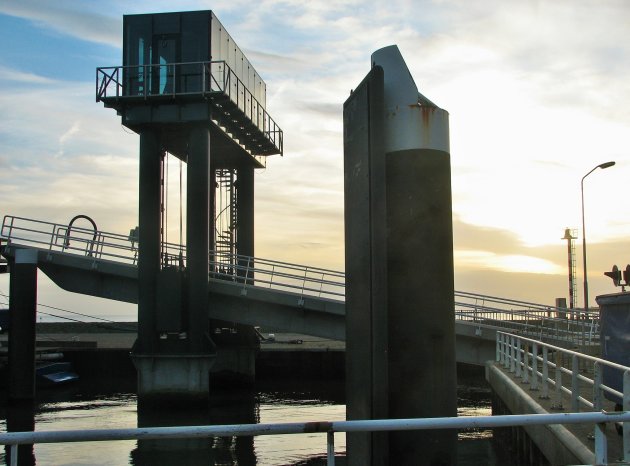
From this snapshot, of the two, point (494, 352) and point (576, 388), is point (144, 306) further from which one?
point (576, 388)

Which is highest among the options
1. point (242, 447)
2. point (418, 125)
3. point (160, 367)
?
point (418, 125)

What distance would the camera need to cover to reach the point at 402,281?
626 centimetres

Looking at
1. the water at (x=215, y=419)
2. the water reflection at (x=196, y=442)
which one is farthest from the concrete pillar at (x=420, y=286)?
the water reflection at (x=196, y=442)

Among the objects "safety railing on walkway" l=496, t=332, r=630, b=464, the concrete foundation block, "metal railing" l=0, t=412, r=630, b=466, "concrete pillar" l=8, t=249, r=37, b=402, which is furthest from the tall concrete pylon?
"concrete pillar" l=8, t=249, r=37, b=402

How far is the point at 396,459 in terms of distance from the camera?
20.1ft

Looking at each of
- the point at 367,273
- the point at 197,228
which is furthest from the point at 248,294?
the point at 367,273

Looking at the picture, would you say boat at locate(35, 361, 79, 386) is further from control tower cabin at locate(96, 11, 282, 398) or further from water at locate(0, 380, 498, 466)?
control tower cabin at locate(96, 11, 282, 398)

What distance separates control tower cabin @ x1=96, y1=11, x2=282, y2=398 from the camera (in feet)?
81.7

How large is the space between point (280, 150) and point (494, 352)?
1487 cm

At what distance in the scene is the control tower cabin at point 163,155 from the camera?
2489 cm

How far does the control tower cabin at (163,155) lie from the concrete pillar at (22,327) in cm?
381

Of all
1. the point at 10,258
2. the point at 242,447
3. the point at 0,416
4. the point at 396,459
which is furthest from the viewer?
the point at 10,258

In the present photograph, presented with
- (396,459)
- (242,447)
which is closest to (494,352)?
(242,447)

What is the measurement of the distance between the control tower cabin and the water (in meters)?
2.05
